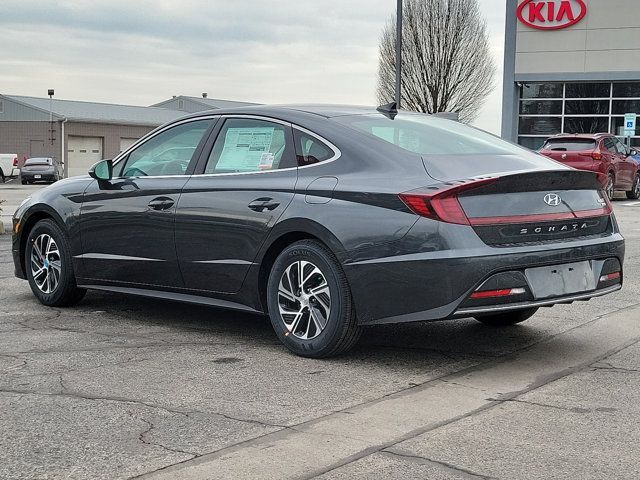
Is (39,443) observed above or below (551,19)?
below

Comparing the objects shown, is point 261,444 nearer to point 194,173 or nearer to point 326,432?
point 326,432

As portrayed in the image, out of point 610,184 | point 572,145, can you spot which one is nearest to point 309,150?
point 572,145

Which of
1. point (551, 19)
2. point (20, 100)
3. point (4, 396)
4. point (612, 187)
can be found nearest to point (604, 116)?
point (551, 19)

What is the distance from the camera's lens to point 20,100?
66.2 meters

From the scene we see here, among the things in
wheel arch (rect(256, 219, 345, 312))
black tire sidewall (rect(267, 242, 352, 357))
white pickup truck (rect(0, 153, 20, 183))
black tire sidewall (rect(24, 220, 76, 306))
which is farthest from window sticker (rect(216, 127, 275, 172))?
white pickup truck (rect(0, 153, 20, 183))

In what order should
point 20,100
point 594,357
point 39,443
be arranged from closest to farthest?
1. point 39,443
2. point 594,357
3. point 20,100

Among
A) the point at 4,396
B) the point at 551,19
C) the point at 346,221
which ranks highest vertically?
the point at 551,19

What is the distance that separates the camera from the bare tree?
58250 millimetres

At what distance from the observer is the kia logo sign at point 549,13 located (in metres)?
38.8

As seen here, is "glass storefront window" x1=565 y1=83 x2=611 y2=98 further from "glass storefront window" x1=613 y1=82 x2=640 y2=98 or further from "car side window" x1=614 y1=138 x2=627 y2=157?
"car side window" x1=614 y1=138 x2=627 y2=157

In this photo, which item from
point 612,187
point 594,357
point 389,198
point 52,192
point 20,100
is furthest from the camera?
point 20,100

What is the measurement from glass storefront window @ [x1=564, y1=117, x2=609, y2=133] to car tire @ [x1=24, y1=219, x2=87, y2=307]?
3404cm

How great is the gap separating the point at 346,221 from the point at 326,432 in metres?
1.57

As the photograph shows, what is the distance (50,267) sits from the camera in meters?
7.74
